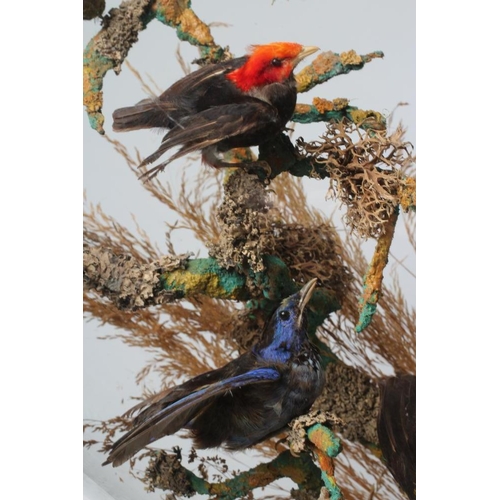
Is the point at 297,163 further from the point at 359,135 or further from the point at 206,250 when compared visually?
the point at 206,250

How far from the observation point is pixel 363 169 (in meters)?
1.42

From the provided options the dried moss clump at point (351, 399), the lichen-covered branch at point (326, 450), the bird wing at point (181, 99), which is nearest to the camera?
the lichen-covered branch at point (326, 450)

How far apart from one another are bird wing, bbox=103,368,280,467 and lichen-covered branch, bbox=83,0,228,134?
42cm

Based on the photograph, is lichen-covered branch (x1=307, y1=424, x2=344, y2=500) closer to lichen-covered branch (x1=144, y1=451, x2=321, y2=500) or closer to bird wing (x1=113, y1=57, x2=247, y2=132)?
lichen-covered branch (x1=144, y1=451, x2=321, y2=500)

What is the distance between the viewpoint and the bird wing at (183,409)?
4.56 ft

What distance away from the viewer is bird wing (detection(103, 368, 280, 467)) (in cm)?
139

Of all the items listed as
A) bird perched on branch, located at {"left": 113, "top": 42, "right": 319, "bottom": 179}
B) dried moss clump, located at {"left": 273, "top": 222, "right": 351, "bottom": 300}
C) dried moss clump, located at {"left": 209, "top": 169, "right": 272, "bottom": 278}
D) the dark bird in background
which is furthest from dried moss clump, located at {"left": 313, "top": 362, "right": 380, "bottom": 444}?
bird perched on branch, located at {"left": 113, "top": 42, "right": 319, "bottom": 179}

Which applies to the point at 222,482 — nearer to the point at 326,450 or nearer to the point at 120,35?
the point at 326,450

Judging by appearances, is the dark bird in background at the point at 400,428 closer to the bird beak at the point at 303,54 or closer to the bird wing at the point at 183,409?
the bird wing at the point at 183,409

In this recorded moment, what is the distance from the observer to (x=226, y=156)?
1.47 metres

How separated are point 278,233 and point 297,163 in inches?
4.5

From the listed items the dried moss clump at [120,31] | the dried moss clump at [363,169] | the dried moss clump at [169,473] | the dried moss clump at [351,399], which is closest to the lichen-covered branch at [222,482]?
the dried moss clump at [169,473]

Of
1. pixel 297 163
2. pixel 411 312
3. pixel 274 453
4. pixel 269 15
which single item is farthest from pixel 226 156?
pixel 274 453

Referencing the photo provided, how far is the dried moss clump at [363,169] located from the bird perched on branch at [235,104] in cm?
7
